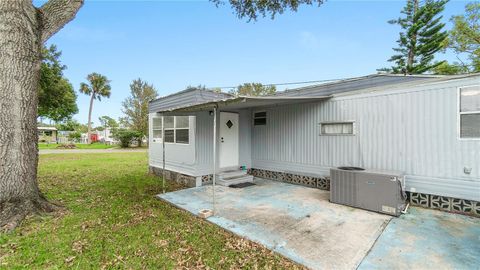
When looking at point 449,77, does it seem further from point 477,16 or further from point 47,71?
point 477,16

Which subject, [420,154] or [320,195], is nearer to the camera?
[420,154]

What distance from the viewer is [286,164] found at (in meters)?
6.90

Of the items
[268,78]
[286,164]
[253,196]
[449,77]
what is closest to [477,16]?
[268,78]

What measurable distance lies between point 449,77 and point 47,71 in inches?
654

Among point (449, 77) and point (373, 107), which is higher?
point (449, 77)

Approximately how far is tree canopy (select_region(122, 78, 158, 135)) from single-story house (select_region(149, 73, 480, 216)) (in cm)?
1725

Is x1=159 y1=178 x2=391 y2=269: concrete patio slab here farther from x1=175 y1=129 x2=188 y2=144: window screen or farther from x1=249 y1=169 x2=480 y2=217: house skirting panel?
x1=175 y1=129 x2=188 y2=144: window screen

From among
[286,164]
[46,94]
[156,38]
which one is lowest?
[286,164]

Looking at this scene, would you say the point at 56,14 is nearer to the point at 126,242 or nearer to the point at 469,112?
the point at 126,242

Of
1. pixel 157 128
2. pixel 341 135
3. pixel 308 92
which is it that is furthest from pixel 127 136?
pixel 341 135

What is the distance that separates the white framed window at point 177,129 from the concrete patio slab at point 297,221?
1.77 metres

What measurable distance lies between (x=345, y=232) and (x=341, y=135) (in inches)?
117

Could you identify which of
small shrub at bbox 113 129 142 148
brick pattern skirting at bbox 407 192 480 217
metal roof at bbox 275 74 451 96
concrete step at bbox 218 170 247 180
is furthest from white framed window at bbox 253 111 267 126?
small shrub at bbox 113 129 142 148

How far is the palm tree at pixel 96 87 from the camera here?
29797 millimetres
